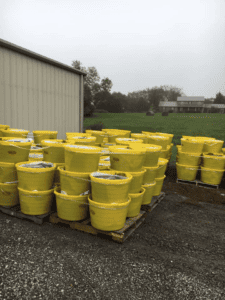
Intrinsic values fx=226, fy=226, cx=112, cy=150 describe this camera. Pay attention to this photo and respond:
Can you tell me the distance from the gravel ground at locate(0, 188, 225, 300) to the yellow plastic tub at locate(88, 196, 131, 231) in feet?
0.83

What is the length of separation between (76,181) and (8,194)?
59.4 inches

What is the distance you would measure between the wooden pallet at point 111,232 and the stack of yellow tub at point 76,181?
0.34 ft

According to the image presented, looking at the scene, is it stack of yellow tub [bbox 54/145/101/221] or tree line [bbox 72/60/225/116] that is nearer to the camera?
stack of yellow tub [bbox 54/145/101/221]

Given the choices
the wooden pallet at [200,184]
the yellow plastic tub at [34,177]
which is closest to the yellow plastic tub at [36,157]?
the yellow plastic tub at [34,177]

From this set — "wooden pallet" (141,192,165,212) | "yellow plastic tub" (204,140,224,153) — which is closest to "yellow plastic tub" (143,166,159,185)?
"wooden pallet" (141,192,165,212)

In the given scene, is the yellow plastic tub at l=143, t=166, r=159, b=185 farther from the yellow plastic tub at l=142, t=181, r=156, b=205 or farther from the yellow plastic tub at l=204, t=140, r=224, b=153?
the yellow plastic tub at l=204, t=140, r=224, b=153

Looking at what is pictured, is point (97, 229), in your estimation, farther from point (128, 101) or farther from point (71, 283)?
point (128, 101)

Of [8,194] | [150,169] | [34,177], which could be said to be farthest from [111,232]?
[8,194]

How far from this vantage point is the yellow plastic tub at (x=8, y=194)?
4230mm

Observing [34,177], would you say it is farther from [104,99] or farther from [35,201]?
[104,99]

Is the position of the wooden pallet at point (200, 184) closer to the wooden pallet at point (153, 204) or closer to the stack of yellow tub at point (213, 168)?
the stack of yellow tub at point (213, 168)

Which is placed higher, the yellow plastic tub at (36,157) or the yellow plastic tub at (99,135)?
the yellow plastic tub at (99,135)

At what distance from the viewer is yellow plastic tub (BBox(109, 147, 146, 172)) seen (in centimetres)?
397

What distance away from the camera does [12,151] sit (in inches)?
167
